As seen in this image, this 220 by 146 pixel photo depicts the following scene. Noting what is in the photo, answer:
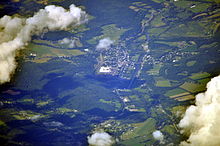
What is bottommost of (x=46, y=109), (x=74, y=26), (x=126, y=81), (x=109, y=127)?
(x=109, y=127)

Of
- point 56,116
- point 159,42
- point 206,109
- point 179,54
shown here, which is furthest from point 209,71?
point 56,116

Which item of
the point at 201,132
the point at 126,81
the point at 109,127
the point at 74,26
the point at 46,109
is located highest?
the point at 74,26

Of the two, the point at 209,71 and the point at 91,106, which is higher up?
the point at 209,71

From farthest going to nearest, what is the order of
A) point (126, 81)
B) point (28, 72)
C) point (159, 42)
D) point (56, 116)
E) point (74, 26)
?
point (74, 26) < point (159, 42) < point (28, 72) < point (126, 81) < point (56, 116)

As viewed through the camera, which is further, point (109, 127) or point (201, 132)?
point (109, 127)

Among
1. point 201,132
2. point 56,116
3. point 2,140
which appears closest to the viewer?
point 201,132

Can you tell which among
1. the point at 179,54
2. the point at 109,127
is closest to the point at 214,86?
the point at 109,127

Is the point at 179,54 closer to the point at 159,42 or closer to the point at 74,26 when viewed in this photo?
the point at 159,42

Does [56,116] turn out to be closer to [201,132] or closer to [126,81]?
[126,81]

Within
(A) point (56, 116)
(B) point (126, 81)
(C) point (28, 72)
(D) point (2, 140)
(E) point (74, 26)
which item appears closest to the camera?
(D) point (2, 140)
